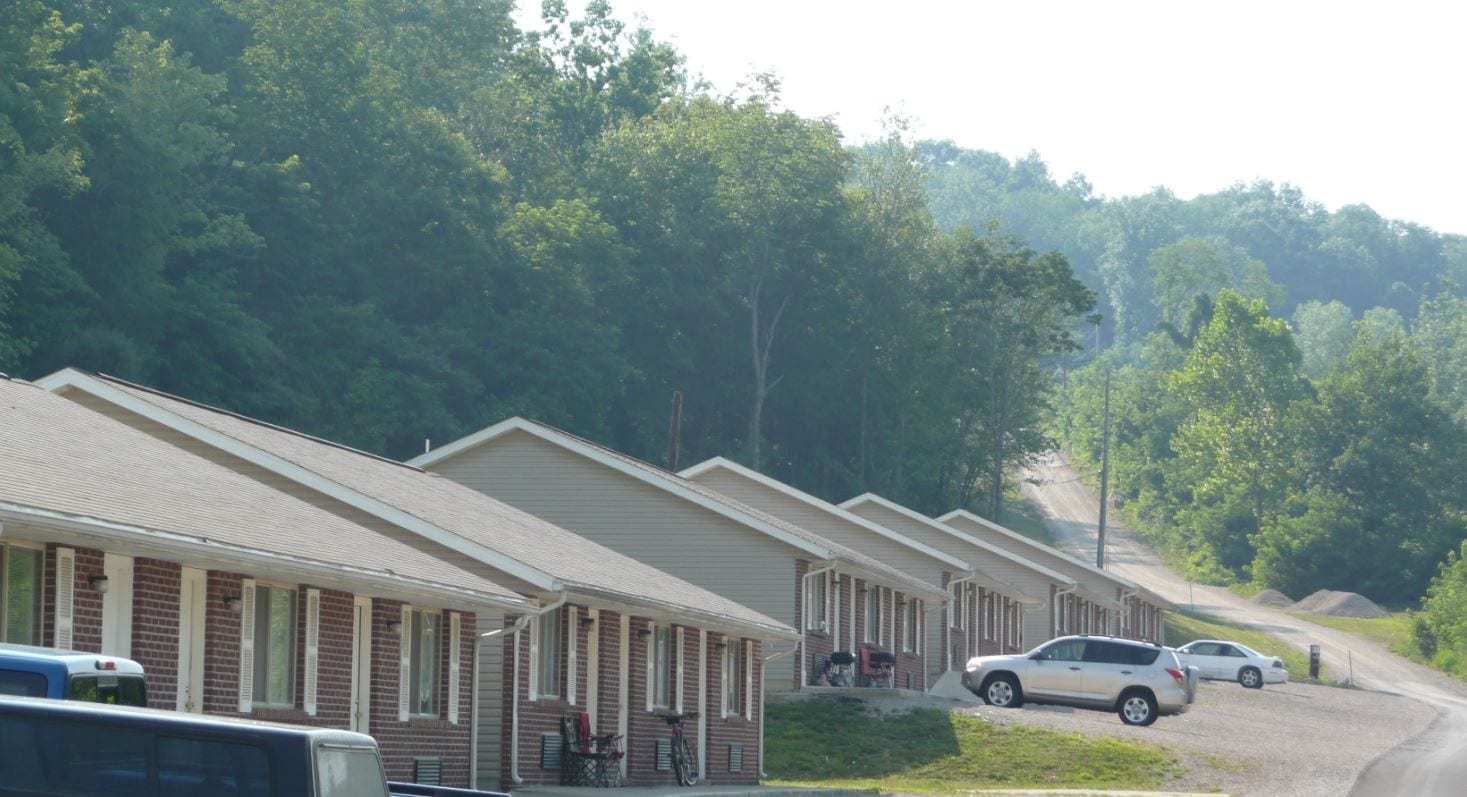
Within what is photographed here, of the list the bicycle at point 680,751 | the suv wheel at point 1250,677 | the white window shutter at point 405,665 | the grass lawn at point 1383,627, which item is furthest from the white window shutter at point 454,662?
the grass lawn at point 1383,627

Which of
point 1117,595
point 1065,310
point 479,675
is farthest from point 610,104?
point 479,675

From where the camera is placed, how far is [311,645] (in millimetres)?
19516

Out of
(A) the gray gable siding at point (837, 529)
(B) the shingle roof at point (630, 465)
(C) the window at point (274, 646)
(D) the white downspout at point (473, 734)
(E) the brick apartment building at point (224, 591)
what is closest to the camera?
(E) the brick apartment building at point (224, 591)

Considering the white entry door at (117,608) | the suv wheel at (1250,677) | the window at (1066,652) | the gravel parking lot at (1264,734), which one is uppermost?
the white entry door at (117,608)

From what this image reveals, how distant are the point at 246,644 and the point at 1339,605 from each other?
88.1m

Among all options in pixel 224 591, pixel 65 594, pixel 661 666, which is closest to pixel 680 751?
pixel 661 666

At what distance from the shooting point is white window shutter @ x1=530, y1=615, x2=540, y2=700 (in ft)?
82.1

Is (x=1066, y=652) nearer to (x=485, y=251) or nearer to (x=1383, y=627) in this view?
(x=485, y=251)

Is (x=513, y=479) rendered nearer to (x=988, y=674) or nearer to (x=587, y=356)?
(x=988, y=674)

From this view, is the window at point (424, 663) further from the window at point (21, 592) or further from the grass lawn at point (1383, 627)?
the grass lawn at point (1383, 627)

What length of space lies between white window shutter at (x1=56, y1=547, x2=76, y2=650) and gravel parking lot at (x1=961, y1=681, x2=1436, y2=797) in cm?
1886

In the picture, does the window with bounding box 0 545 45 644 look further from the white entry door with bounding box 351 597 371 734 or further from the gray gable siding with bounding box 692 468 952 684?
the gray gable siding with bounding box 692 468 952 684

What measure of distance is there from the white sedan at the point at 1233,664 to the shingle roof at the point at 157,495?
42215 millimetres

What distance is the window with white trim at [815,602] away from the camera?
40656 mm
